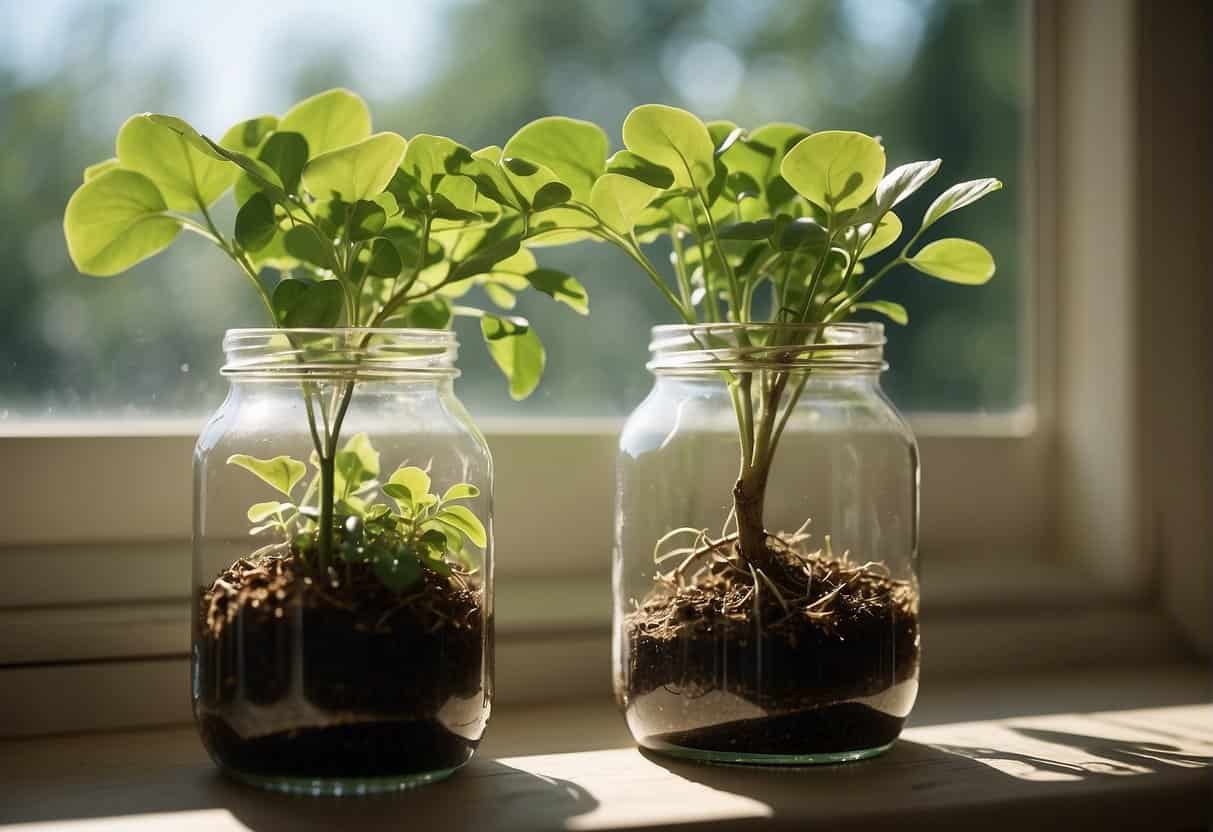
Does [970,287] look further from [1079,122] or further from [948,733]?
[948,733]

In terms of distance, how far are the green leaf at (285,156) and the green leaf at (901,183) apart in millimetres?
342

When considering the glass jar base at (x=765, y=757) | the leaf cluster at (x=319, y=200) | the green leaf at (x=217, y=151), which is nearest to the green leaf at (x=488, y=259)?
the leaf cluster at (x=319, y=200)

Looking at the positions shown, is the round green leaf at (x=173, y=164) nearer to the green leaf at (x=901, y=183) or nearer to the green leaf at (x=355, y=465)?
the green leaf at (x=355, y=465)

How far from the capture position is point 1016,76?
1230mm

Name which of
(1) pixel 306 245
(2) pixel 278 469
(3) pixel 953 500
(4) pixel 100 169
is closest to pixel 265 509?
(2) pixel 278 469

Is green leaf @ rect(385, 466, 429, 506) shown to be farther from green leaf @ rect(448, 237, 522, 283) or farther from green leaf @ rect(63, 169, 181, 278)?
green leaf @ rect(63, 169, 181, 278)

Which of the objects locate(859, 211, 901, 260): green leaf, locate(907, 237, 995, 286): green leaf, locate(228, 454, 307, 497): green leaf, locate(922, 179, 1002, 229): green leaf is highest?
locate(922, 179, 1002, 229): green leaf

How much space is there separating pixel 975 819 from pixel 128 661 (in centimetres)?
58

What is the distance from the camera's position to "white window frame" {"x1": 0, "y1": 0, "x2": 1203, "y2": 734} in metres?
0.84

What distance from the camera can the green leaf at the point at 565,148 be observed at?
714mm

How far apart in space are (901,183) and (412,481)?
0.33 metres

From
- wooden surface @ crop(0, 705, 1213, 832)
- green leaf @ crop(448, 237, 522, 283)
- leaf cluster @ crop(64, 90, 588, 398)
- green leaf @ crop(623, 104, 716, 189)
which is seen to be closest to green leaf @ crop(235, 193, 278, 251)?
leaf cluster @ crop(64, 90, 588, 398)

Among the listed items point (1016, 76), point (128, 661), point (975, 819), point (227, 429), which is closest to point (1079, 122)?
point (1016, 76)

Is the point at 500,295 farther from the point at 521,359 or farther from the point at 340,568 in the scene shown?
the point at 340,568
